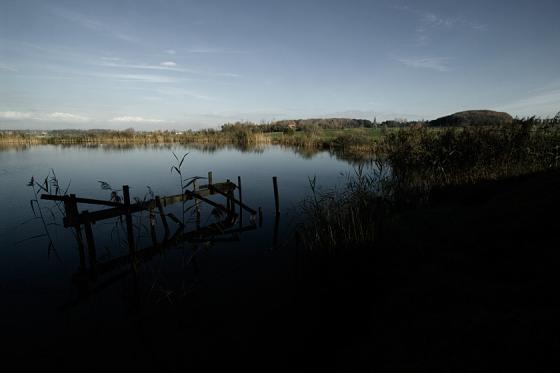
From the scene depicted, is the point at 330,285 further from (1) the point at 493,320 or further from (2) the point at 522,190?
(2) the point at 522,190

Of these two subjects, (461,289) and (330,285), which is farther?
(330,285)

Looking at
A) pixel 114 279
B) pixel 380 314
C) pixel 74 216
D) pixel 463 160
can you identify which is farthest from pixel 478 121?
pixel 74 216

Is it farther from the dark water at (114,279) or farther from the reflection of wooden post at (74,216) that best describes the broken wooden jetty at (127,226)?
the dark water at (114,279)

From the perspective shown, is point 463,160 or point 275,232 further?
point 463,160

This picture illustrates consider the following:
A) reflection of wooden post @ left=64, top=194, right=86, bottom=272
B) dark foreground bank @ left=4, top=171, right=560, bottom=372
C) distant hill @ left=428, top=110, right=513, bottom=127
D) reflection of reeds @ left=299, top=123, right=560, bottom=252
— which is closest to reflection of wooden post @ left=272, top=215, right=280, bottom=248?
reflection of reeds @ left=299, top=123, right=560, bottom=252

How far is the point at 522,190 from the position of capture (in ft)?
27.8

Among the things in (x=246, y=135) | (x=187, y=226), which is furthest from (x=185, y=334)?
(x=246, y=135)

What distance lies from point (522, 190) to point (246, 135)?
63674mm

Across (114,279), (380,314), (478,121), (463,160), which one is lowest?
(114,279)

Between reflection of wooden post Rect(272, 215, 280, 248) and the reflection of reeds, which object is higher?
the reflection of reeds

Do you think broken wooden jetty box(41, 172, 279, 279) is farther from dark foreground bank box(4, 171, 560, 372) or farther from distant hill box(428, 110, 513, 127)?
distant hill box(428, 110, 513, 127)

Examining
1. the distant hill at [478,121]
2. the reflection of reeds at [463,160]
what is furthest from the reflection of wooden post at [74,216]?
the distant hill at [478,121]

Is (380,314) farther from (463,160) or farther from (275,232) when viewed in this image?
(463,160)

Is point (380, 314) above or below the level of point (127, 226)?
below
